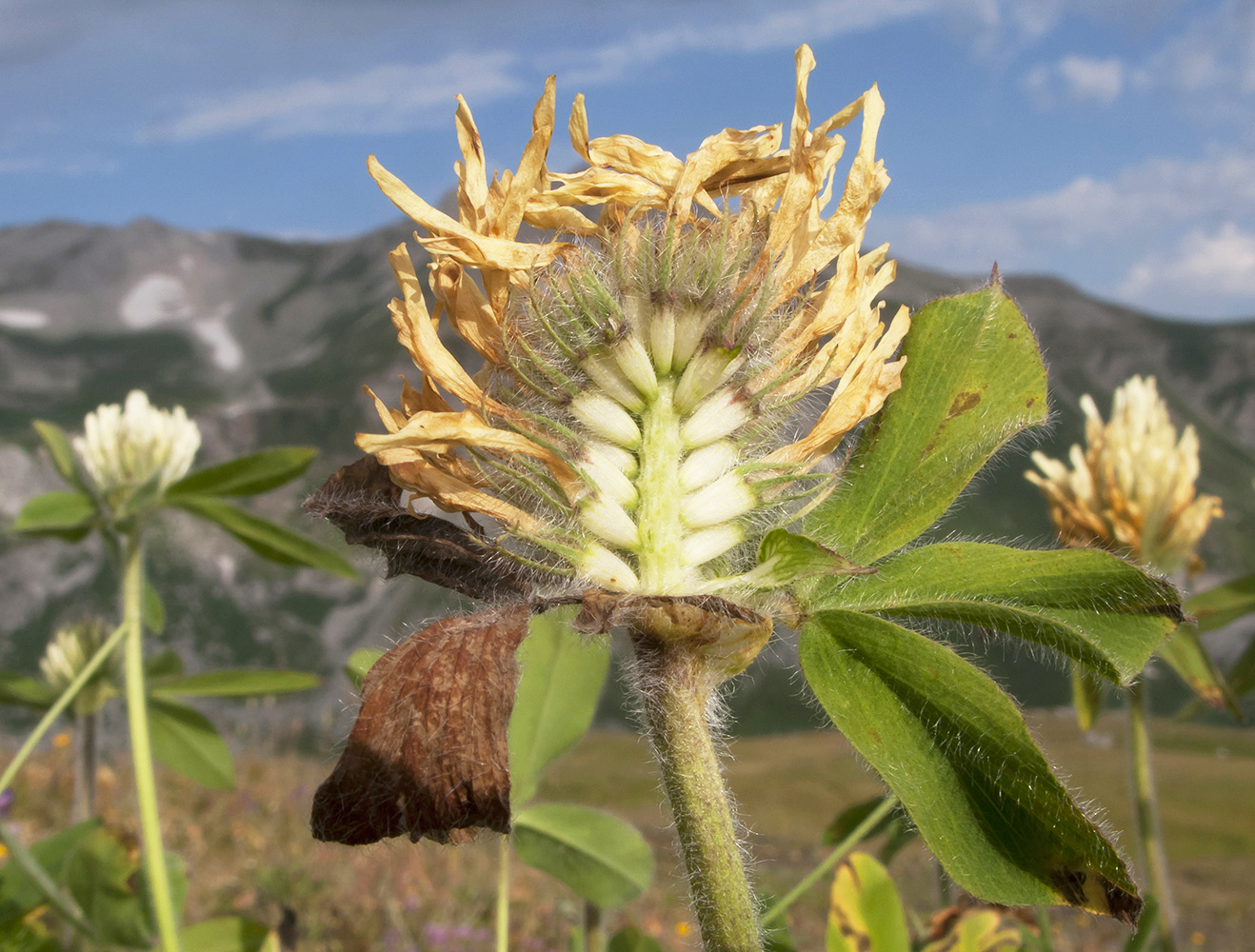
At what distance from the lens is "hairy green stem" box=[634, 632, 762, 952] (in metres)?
0.99

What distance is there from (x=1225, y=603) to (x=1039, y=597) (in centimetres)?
228

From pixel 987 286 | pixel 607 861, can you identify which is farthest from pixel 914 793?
pixel 607 861

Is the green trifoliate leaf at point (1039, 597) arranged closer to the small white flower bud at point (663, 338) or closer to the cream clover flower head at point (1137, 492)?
the small white flower bud at point (663, 338)

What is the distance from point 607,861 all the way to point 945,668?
1.34 m

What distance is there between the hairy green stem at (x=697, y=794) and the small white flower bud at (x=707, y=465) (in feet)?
0.63

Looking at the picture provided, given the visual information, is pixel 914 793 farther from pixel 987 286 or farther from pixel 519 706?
pixel 519 706

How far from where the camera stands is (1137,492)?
3.41 metres

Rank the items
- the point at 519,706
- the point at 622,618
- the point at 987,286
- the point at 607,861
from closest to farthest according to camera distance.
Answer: the point at 622,618
the point at 987,286
the point at 519,706
the point at 607,861

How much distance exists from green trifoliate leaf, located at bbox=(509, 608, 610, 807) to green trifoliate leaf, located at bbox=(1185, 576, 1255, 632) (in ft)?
6.67

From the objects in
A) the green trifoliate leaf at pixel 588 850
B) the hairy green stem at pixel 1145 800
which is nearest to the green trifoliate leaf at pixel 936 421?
the green trifoliate leaf at pixel 588 850

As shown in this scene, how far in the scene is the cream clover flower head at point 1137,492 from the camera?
333cm

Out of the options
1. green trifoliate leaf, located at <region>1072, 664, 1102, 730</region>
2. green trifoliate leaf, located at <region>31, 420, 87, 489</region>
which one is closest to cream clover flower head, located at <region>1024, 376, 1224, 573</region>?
green trifoliate leaf, located at <region>1072, 664, 1102, 730</region>

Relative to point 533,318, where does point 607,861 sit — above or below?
below

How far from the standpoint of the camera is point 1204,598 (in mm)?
2963
